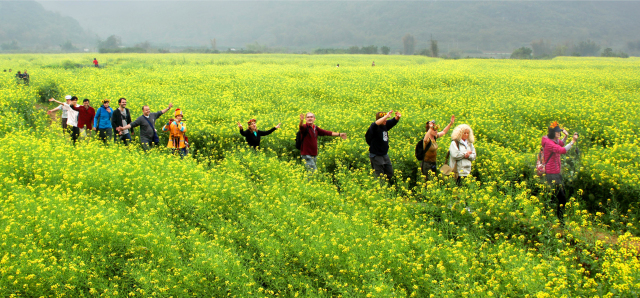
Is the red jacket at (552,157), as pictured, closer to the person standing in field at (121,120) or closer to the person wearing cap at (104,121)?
the person standing in field at (121,120)

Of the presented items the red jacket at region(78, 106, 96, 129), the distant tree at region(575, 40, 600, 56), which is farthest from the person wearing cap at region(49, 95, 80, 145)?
the distant tree at region(575, 40, 600, 56)

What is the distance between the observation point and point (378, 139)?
8.96 metres

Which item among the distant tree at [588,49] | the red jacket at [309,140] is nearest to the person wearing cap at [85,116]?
the red jacket at [309,140]

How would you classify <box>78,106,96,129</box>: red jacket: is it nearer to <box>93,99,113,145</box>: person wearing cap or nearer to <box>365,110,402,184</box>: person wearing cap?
<box>93,99,113,145</box>: person wearing cap

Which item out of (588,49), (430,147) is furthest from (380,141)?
(588,49)

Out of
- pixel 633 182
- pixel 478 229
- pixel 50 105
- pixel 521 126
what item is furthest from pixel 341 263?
pixel 50 105

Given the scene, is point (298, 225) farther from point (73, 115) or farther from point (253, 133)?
point (73, 115)

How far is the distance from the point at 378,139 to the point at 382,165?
64 cm

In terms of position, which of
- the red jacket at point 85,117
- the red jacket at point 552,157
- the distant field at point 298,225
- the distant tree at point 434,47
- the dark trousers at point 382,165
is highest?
the distant tree at point 434,47

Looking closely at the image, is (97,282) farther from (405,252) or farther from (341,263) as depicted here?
(405,252)

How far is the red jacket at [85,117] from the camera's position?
39.9ft

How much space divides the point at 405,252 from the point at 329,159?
5.07 m

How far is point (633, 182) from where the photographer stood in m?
7.87

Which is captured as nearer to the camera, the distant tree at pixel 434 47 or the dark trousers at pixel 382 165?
the dark trousers at pixel 382 165
